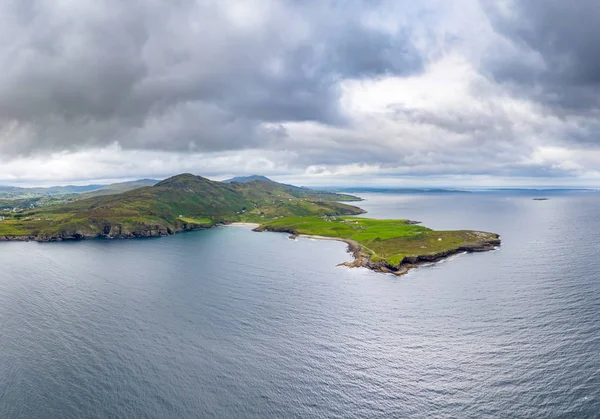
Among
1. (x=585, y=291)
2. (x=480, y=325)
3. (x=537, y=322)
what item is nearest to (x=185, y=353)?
(x=480, y=325)

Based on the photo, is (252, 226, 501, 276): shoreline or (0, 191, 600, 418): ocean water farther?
(252, 226, 501, 276): shoreline

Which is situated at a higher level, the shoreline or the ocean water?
the shoreline

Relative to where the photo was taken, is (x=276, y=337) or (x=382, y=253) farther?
(x=382, y=253)

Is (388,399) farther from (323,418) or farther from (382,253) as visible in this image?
(382,253)

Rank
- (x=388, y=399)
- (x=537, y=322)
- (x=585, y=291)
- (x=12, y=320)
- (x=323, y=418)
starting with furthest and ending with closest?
(x=585, y=291), (x=12, y=320), (x=537, y=322), (x=388, y=399), (x=323, y=418)

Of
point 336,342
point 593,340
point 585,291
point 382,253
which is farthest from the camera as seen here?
point 382,253

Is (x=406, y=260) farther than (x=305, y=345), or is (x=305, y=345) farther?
(x=406, y=260)

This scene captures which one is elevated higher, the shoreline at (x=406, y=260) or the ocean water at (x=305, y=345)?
the shoreline at (x=406, y=260)

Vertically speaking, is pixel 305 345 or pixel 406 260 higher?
pixel 406 260
